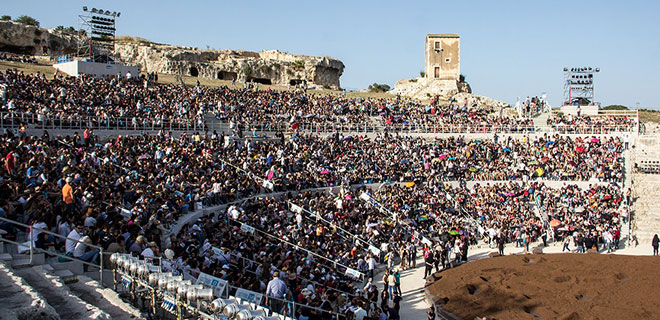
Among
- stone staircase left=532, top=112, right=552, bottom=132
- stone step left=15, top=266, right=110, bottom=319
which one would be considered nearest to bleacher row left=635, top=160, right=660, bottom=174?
stone staircase left=532, top=112, right=552, bottom=132

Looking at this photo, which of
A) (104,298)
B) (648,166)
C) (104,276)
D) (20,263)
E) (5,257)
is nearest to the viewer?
(104,298)

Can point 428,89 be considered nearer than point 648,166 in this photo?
No

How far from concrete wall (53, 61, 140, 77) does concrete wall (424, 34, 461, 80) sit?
3560cm

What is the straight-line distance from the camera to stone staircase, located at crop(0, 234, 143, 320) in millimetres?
8305

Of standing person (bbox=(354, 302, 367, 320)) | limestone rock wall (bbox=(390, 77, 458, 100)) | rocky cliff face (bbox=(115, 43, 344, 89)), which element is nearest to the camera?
standing person (bbox=(354, 302, 367, 320))

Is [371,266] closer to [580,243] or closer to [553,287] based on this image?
[553,287]

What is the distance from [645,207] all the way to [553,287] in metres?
16.4

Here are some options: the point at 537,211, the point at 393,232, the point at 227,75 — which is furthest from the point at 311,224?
the point at 227,75

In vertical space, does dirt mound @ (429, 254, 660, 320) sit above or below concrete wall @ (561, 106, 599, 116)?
below

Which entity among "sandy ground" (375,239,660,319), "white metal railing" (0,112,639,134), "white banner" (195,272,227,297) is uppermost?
"white metal railing" (0,112,639,134)

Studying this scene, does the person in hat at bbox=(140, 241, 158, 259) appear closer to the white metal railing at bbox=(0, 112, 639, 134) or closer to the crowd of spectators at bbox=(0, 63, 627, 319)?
the crowd of spectators at bbox=(0, 63, 627, 319)

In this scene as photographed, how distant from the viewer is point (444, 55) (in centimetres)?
6550

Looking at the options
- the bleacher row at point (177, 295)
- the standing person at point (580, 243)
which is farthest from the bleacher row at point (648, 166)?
the bleacher row at point (177, 295)

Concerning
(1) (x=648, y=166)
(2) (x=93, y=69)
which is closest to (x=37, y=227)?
(2) (x=93, y=69)
